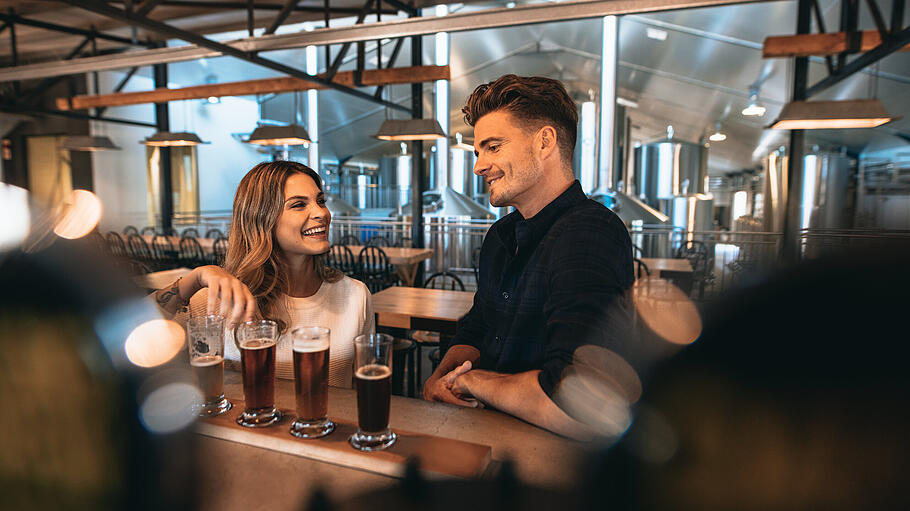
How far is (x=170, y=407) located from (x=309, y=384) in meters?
0.28

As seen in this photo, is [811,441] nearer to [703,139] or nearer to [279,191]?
[279,191]

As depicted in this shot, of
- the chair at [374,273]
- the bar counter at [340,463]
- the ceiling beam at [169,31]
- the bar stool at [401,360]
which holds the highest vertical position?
the ceiling beam at [169,31]

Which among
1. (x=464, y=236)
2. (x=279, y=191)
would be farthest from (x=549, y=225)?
(x=464, y=236)

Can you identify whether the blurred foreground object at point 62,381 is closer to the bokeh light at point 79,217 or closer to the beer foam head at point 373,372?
the bokeh light at point 79,217

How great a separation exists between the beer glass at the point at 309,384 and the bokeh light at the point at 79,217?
39cm

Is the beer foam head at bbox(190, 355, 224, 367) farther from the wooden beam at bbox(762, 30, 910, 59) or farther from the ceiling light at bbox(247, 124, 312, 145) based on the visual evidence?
the ceiling light at bbox(247, 124, 312, 145)

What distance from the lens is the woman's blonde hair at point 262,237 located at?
172 cm

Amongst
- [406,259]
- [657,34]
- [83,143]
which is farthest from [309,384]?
[657,34]

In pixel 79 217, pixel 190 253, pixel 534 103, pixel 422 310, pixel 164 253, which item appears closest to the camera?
pixel 79 217

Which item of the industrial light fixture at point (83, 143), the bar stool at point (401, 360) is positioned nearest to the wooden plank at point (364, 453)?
the bar stool at point (401, 360)

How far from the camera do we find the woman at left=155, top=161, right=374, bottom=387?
5.65 feet

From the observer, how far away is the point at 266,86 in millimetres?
6445

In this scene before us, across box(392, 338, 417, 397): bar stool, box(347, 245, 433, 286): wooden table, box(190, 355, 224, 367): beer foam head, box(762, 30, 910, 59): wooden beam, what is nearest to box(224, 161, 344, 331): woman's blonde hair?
box(190, 355, 224, 367): beer foam head

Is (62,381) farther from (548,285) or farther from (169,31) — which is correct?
(169,31)
